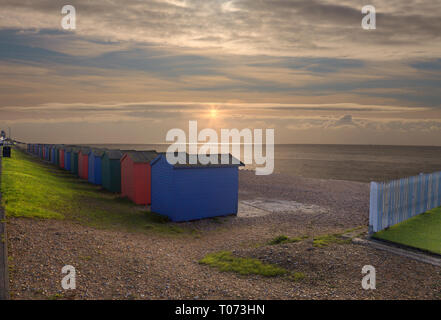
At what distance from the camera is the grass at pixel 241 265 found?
8656 mm

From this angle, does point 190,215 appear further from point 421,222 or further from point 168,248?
point 421,222

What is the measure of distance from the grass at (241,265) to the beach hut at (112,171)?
1611 cm

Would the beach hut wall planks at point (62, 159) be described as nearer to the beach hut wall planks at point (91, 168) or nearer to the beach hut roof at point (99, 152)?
the beach hut wall planks at point (91, 168)

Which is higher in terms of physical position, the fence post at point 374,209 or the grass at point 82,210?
the fence post at point 374,209

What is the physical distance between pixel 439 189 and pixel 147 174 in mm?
15951

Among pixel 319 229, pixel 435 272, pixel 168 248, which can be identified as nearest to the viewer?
pixel 435 272

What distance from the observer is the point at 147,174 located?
810 inches

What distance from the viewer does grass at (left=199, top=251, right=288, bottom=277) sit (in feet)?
28.4

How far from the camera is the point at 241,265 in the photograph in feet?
30.3

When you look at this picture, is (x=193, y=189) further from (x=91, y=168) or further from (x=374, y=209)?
(x=91, y=168)

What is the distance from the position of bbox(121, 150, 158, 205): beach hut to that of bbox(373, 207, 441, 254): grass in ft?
45.2
